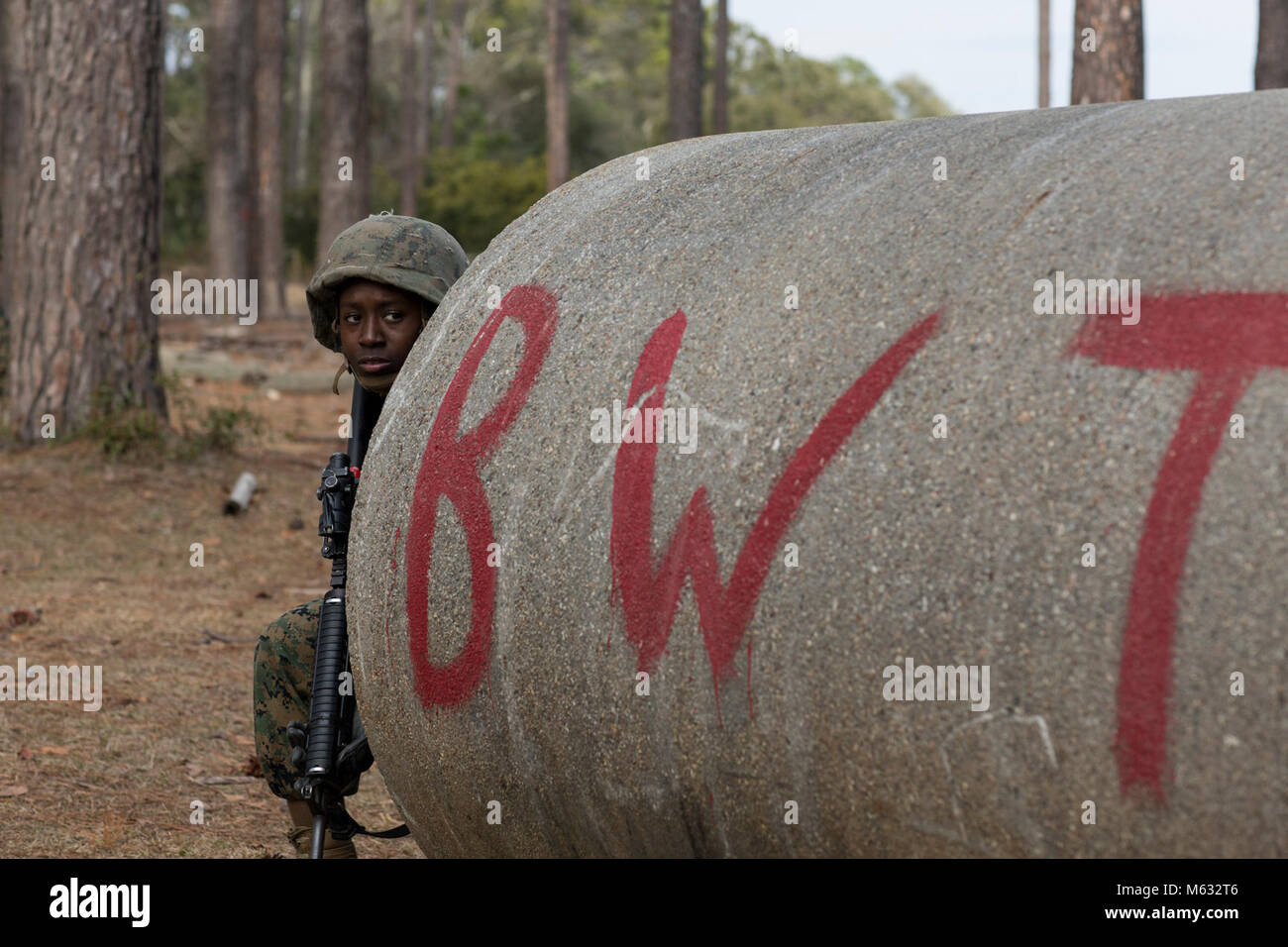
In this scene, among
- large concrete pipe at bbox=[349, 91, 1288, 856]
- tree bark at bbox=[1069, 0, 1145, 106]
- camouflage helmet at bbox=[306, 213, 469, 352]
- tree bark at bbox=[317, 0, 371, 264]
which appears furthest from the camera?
tree bark at bbox=[317, 0, 371, 264]

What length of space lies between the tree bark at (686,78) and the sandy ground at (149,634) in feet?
26.5

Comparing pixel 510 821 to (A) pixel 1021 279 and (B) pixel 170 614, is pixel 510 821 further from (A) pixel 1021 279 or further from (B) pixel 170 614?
(B) pixel 170 614

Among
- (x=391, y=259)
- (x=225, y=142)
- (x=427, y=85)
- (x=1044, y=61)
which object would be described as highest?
(x=427, y=85)

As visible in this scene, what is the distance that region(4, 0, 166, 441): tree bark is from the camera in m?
9.71

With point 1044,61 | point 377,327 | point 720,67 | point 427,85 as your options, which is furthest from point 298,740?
point 427,85

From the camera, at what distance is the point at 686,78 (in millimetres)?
19281

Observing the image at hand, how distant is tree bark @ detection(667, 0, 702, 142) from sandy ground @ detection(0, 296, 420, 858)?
808 centimetres

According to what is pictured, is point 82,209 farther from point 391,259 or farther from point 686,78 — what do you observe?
point 686,78

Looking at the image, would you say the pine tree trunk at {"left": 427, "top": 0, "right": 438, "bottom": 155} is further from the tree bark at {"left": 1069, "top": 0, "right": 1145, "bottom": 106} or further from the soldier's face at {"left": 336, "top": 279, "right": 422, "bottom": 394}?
the soldier's face at {"left": 336, "top": 279, "right": 422, "bottom": 394}

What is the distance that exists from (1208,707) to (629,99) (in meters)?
55.3

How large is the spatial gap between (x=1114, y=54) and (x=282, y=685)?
28.0ft

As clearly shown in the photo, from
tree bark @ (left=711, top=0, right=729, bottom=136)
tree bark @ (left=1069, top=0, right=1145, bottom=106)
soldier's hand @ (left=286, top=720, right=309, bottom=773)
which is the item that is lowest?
soldier's hand @ (left=286, top=720, right=309, bottom=773)

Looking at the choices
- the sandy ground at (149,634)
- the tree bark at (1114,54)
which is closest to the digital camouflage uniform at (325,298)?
the sandy ground at (149,634)

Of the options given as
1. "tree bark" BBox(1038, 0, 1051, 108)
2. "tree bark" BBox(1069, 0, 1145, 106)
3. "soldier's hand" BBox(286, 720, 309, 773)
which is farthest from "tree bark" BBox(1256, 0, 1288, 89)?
"soldier's hand" BBox(286, 720, 309, 773)
